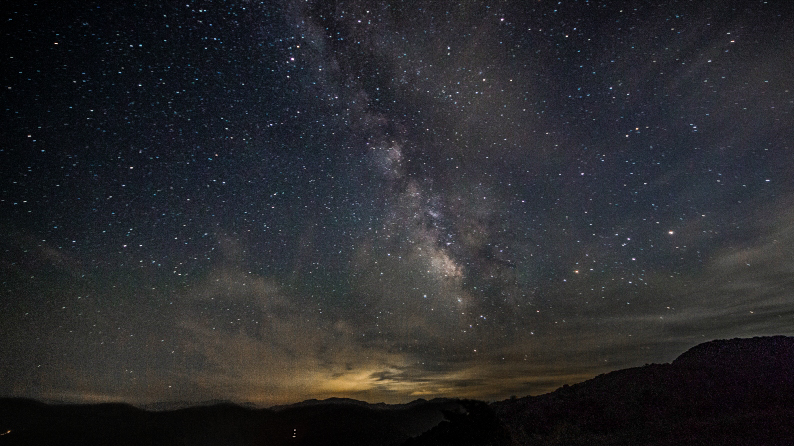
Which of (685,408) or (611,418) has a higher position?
(685,408)

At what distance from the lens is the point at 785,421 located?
12766 millimetres

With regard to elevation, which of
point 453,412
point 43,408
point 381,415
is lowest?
point 381,415

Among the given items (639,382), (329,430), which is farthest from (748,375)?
(329,430)

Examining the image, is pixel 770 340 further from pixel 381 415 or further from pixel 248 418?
pixel 248 418

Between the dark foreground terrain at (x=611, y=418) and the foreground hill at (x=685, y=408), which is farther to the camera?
the foreground hill at (x=685, y=408)

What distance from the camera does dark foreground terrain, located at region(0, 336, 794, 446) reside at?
12023 mm

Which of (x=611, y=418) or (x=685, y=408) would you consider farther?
(x=611, y=418)

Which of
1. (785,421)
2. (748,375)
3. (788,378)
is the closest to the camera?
(785,421)

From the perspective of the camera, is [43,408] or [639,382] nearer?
[639,382]

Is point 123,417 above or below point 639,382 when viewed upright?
below

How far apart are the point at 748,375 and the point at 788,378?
161 cm

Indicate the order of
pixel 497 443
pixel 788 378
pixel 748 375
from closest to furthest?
1. pixel 497 443
2. pixel 788 378
3. pixel 748 375

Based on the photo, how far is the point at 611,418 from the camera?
1850 cm

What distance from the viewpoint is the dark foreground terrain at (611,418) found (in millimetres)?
12023
